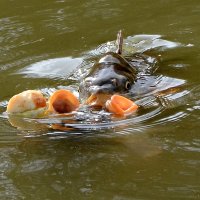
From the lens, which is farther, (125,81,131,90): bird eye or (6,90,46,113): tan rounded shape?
(125,81,131,90): bird eye

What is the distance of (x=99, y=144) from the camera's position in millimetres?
3449

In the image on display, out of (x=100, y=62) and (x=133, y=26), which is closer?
(x=100, y=62)

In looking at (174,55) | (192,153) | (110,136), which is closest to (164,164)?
(192,153)

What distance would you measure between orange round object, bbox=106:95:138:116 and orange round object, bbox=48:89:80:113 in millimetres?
224

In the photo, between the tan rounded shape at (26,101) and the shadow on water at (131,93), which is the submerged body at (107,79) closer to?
the shadow on water at (131,93)

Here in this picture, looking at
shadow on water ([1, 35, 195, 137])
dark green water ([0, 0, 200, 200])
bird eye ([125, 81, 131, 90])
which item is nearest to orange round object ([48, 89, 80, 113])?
shadow on water ([1, 35, 195, 137])

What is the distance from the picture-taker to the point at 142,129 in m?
3.60

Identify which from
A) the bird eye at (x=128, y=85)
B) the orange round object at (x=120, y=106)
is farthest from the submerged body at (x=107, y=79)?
the orange round object at (x=120, y=106)

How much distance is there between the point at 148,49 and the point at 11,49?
51.2 inches

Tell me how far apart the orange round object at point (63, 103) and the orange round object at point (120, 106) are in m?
0.22

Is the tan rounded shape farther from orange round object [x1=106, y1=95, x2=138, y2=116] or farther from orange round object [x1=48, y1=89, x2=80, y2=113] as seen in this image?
orange round object [x1=106, y1=95, x2=138, y2=116]

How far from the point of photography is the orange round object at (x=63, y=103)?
367 centimetres

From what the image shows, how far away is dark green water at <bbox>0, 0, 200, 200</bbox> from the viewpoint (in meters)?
2.94

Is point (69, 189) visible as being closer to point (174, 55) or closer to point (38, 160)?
point (38, 160)
